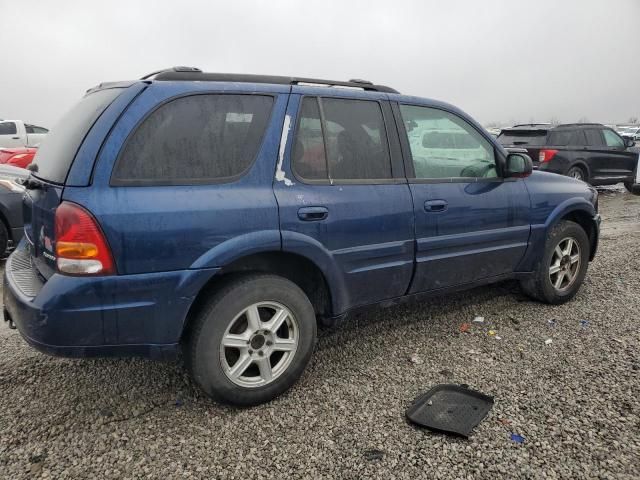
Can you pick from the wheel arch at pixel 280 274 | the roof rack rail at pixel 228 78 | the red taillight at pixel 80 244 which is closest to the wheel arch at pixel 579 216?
the roof rack rail at pixel 228 78

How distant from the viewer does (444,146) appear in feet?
11.8

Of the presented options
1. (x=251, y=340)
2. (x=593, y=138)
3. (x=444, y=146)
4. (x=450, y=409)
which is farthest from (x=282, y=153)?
(x=593, y=138)

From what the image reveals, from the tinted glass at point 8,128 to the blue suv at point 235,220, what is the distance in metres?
16.6

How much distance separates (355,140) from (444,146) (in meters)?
0.85

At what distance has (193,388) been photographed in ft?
9.70

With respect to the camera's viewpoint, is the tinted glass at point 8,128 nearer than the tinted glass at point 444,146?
No

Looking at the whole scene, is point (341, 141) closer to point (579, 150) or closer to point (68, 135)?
point (68, 135)

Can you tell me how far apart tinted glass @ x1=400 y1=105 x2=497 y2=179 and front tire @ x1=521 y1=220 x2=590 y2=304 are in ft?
3.14

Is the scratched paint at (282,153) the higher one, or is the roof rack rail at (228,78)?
the roof rack rail at (228,78)

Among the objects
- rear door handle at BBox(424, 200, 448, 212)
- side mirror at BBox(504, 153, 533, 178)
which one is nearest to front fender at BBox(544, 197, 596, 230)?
side mirror at BBox(504, 153, 533, 178)

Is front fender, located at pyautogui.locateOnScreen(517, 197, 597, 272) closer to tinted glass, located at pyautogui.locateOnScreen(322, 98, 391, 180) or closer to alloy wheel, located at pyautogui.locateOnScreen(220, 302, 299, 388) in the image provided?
tinted glass, located at pyautogui.locateOnScreen(322, 98, 391, 180)

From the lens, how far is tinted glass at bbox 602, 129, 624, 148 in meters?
12.1

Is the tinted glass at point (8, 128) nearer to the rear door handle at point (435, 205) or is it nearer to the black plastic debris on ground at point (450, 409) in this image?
the rear door handle at point (435, 205)

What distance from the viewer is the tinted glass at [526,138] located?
438 inches
